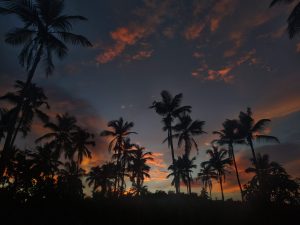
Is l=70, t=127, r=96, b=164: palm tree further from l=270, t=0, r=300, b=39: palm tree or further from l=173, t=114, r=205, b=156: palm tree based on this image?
l=270, t=0, r=300, b=39: palm tree

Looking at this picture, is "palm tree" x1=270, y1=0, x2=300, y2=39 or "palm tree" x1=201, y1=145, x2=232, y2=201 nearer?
"palm tree" x1=270, y1=0, x2=300, y2=39

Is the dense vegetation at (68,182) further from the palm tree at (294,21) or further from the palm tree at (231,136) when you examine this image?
the palm tree at (294,21)

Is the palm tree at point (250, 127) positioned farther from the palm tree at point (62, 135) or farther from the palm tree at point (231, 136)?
the palm tree at point (62, 135)

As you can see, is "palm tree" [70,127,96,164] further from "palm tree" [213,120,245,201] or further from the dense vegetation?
"palm tree" [213,120,245,201]

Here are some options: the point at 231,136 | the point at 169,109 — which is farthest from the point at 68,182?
the point at 231,136

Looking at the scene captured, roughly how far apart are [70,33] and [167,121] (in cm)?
1814

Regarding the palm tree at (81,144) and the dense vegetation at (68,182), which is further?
the palm tree at (81,144)

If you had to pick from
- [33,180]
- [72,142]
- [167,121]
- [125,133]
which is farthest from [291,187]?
[72,142]

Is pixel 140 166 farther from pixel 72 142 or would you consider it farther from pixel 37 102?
pixel 37 102

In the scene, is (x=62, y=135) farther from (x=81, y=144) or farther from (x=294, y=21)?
(x=294, y=21)

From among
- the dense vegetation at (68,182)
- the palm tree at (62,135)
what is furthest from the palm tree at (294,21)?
the palm tree at (62,135)

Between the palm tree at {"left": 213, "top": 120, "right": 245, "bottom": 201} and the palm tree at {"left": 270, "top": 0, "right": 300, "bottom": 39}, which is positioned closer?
the palm tree at {"left": 270, "top": 0, "right": 300, "bottom": 39}

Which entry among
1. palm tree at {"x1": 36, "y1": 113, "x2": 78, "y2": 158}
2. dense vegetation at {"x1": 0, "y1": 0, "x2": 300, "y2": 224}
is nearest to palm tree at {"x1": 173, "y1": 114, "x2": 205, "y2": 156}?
dense vegetation at {"x1": 0, "y1": 0, "x2": 300, "y2": 224}

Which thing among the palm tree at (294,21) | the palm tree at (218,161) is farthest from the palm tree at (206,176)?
the palm tree at (294,21)
